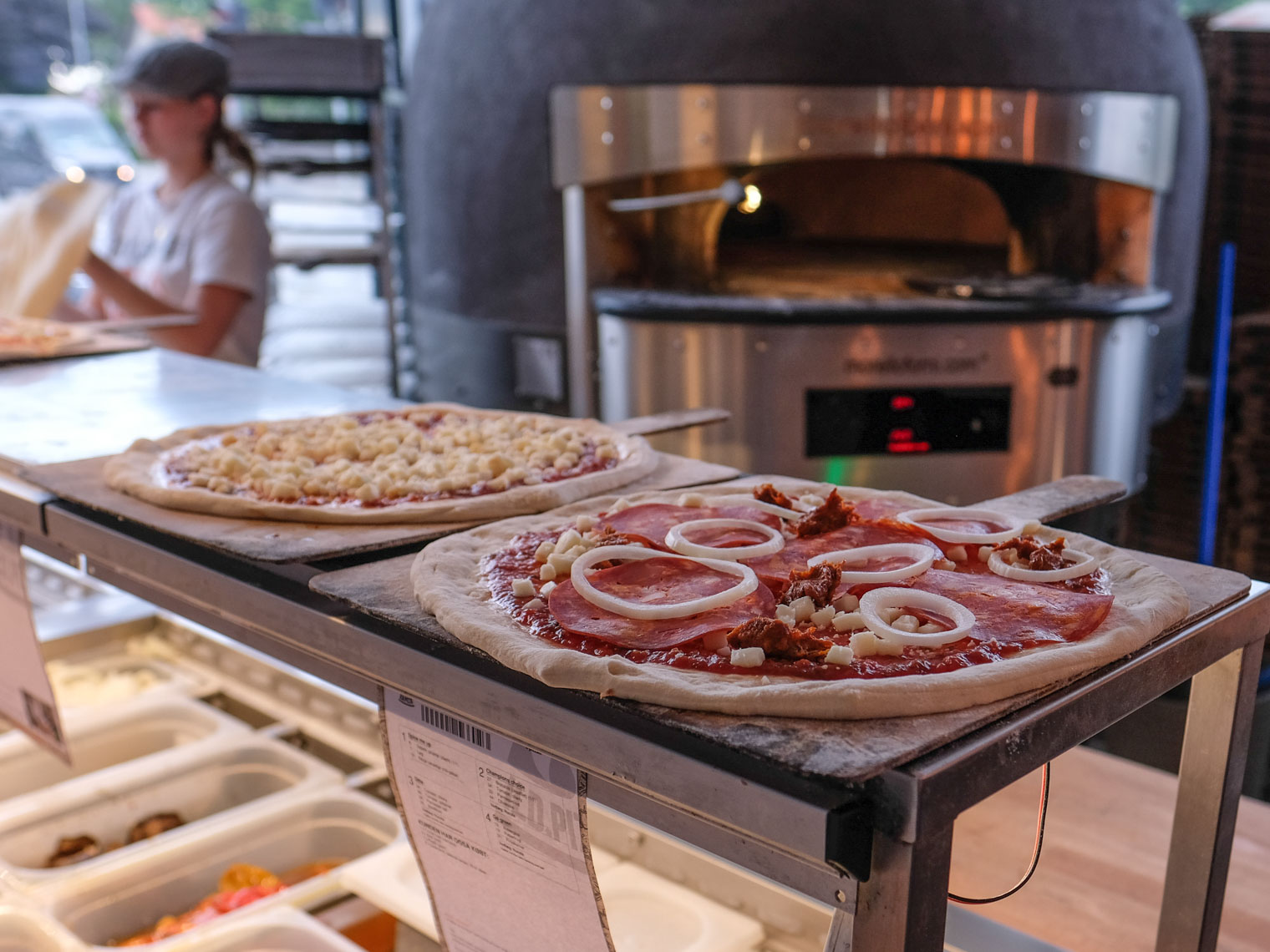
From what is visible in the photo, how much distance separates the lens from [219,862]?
5.34ft

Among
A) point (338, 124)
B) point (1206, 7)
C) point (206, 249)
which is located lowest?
point (206, 249)

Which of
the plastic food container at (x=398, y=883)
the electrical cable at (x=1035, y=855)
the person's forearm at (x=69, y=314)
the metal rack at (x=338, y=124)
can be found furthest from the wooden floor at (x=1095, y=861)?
the metal rack at (x=338, y=124)

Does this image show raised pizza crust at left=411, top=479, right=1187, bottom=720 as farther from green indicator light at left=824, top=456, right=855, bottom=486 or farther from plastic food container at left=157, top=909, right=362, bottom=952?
green indicator light at left=824, top=456, right=855, bottom=486

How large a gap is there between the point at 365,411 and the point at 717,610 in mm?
1169

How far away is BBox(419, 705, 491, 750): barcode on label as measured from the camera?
93 centimetres

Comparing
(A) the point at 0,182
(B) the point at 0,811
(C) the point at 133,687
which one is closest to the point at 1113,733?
(C) the point at 133,687

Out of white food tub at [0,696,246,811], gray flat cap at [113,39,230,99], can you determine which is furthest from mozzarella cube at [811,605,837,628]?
gray flat cap at [113,39,230,99]

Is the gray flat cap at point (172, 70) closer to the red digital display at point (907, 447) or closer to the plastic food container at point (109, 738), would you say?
the plastic food container at point (109, 738)

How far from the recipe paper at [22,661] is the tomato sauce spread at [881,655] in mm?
733

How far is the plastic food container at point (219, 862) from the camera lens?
4.90ft

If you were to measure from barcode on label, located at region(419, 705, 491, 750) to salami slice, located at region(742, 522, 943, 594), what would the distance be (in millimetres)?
285

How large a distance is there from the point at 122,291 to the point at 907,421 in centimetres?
210

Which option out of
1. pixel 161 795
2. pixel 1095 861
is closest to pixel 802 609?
pixel 1095 861

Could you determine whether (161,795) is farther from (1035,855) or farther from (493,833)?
(1035,855)
